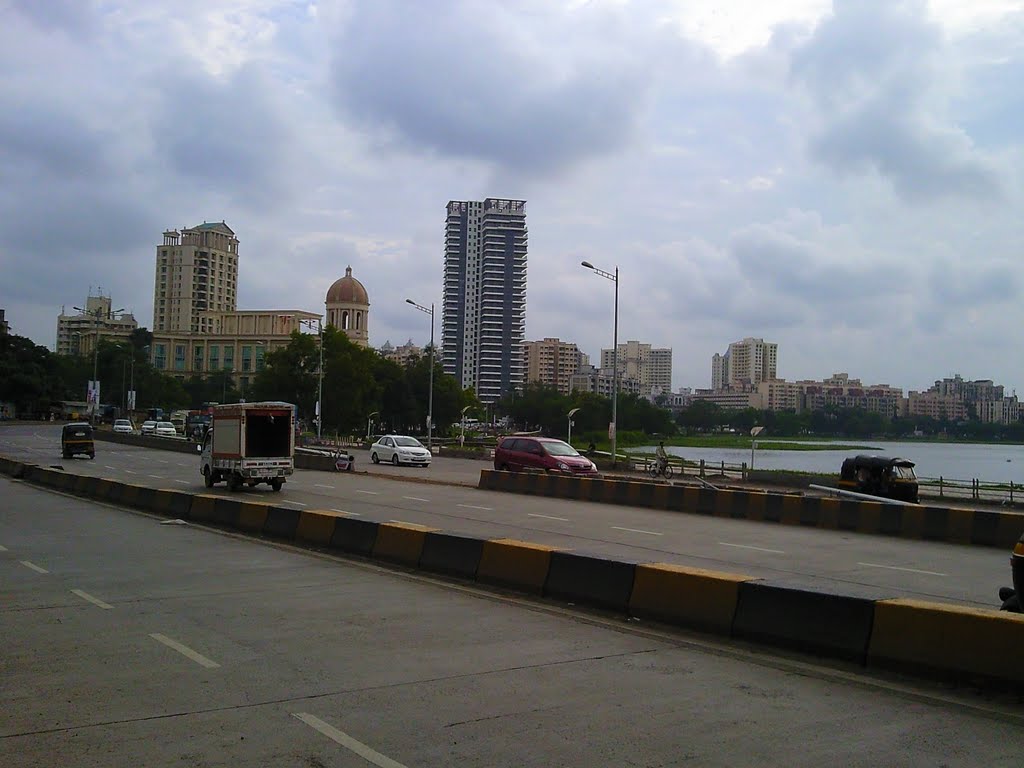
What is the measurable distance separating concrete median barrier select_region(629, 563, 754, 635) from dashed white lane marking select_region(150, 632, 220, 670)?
4.62 m

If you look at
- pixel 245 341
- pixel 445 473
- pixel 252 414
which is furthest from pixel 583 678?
pixel 245 341

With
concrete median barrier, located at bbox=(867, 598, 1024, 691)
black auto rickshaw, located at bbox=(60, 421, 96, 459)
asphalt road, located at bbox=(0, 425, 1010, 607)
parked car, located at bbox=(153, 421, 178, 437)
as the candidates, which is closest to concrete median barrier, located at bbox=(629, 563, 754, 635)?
asphalt road, located at bbox=(0, 425, 1010, 607)

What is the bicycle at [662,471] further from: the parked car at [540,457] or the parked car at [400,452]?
the parked car at [400,452]

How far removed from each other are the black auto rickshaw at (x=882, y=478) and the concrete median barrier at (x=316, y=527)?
19331 mm

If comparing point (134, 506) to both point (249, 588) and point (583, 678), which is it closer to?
point (249, 588)

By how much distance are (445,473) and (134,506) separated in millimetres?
20695

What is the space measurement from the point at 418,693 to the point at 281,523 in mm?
11805

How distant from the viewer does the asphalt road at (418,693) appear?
232 inches

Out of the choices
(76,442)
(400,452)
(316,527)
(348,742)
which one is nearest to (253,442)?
(316,527)

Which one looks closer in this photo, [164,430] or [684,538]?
[684,538]

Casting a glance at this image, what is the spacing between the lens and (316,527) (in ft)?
56.1

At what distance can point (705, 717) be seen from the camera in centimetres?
673

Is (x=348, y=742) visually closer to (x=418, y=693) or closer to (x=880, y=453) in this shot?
(x=418, y=693)

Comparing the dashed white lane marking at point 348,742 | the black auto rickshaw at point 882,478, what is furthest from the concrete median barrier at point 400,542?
the black auto rickshaw at point 882,478
